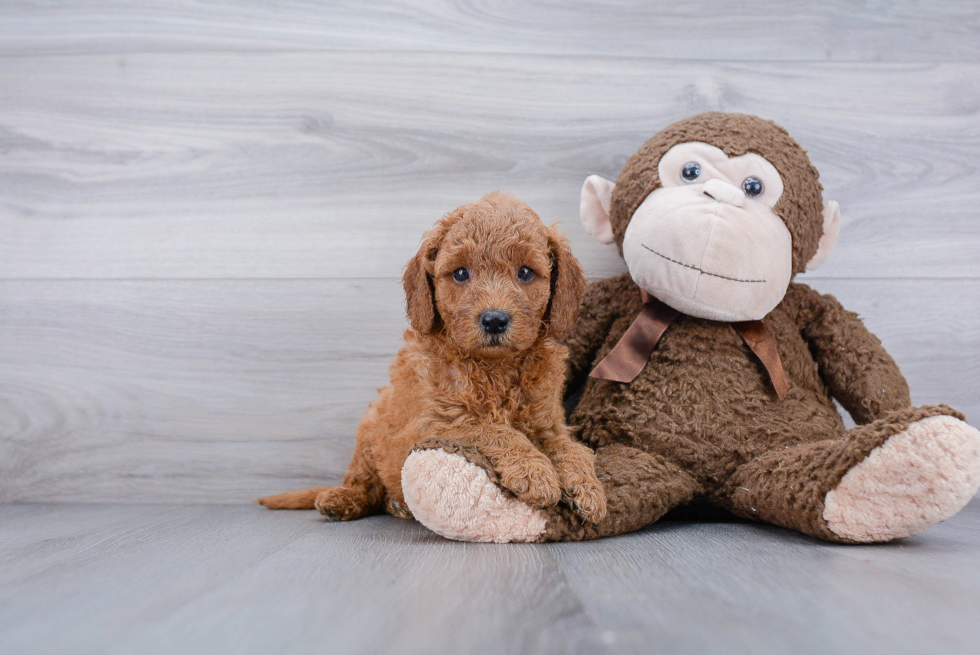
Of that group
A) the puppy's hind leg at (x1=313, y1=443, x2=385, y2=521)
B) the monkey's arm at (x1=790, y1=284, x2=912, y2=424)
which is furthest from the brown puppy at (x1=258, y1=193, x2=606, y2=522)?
the monkey's arm at (x1=790, y1=284, x2=912, y2=424)

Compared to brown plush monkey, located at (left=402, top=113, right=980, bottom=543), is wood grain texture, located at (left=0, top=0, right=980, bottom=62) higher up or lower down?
higher up

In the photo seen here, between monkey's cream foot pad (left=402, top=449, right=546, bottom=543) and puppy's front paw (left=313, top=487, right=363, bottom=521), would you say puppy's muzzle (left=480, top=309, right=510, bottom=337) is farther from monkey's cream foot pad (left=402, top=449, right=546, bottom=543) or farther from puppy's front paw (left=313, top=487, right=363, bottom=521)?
puppy's front paw (left=313, top=487, right=363, bottom=521)

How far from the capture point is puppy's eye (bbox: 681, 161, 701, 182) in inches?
50.1

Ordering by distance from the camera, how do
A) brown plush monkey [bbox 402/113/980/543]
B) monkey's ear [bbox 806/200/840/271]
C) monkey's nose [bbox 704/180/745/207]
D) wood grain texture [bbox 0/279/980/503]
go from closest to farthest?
brown plush monkey [bbox 402/113/980/543] → monkey's nose [bbox 704/180/745/207] → monkey's ear [bbox 806/200/840/271] → wood grain texture [bbox 0/279/980/503]

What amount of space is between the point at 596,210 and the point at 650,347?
33 centimetres

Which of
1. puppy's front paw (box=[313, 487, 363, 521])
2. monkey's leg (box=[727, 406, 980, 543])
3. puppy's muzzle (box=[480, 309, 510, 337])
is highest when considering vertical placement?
puppy's muzzle (box=[480, 309, 510, 337])

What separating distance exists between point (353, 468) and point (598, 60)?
109cm

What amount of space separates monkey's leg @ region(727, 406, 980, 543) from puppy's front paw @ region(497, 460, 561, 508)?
0.38 m

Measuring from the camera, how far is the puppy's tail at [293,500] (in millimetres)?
1425

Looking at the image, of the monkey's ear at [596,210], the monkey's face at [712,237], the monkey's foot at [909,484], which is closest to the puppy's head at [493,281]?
the monkey's face at [712,237]

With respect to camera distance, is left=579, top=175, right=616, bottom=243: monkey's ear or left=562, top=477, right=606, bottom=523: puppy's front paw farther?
left=579, top=175, right=616, bottom=243: monkey's ear

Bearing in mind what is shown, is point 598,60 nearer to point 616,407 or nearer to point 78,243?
point 616,407

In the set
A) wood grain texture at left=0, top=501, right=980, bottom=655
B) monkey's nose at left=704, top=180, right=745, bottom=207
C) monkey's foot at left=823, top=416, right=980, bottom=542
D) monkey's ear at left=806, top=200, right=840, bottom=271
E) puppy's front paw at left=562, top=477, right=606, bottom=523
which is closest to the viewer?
wood grain texture at left=0, top=501, right=980, bottom=655

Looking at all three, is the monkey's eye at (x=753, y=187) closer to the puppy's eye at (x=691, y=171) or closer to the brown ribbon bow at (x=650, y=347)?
the puppy's eye at (x=691, y=171)
